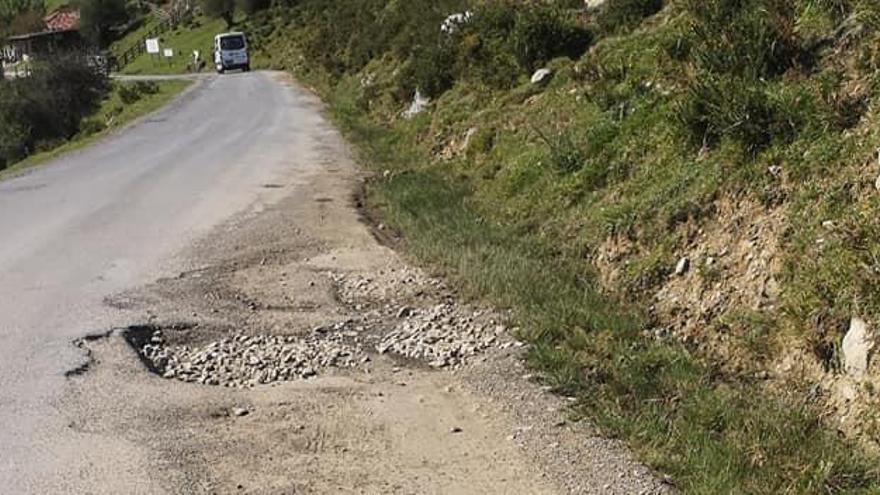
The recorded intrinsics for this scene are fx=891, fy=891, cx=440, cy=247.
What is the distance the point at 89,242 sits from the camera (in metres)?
9.78

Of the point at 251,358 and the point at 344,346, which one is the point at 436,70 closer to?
the point at 344,346

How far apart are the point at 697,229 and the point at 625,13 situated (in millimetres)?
6895

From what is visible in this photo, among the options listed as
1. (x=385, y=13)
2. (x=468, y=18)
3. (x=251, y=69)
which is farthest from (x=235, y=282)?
(x=251, y=69)

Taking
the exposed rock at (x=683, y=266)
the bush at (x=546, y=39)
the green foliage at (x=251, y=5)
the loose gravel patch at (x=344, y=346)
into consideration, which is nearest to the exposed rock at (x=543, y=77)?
the bush at (x=546, y=39)

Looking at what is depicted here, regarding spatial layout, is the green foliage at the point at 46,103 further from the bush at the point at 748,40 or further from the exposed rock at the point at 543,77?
the bush at the point at 748,40

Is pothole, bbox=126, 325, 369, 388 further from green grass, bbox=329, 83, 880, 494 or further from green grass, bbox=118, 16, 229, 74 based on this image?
green grass, bbox=118, 16, 229, 74

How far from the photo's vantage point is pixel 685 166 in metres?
7.59

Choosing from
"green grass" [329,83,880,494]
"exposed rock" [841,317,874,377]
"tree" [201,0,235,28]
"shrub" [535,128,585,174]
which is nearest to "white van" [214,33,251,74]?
"tree" [201,0,235,28]

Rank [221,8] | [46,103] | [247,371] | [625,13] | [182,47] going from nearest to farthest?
1. [247,371]
2. [625,13]
3. [46,103]
4. [182,47]
5. [221,8]

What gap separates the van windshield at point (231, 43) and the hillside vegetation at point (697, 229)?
139 ft

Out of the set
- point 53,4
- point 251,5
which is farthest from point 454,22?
point 53,4

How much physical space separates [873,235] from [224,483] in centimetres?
385

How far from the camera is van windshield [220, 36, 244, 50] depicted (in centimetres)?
5225

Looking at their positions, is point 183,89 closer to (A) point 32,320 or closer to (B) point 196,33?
(A) point 32,320
